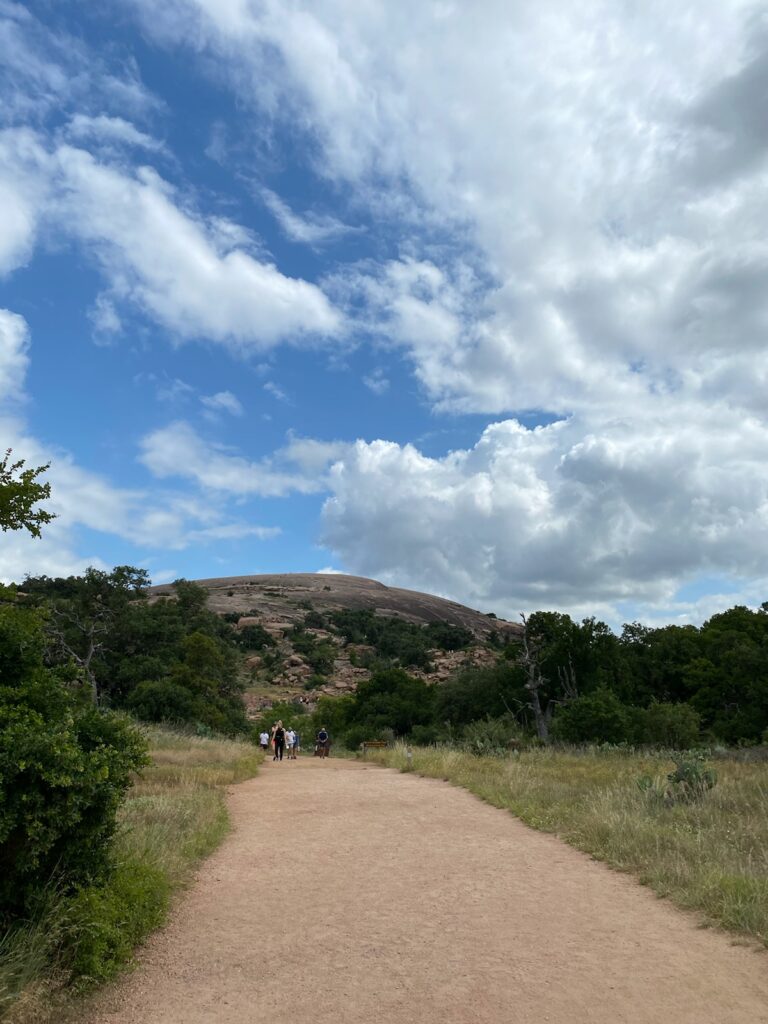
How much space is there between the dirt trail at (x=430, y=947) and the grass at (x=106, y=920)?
8.0 inches

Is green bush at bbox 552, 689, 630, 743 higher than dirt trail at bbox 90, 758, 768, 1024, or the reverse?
green bush at bbox 552, 689, 630, 743

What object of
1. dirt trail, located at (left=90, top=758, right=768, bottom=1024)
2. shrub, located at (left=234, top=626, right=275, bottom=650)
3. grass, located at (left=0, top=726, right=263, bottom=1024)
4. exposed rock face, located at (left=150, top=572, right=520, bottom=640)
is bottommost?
dirt trail, located at (left=90, top=758, right=768, bottom=1024)

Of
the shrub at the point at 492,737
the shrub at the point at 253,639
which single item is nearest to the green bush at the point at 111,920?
the shrub at the point at 492,737

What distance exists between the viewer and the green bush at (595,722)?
26.4m

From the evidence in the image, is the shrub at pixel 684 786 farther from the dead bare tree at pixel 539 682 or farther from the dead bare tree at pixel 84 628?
the dead bare tree at pixel 84 628

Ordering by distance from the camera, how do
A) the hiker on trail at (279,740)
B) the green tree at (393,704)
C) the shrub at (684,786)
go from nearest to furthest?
the shrub at (684,786), the hiker on trail at (279,740), the green tree at (393,704)

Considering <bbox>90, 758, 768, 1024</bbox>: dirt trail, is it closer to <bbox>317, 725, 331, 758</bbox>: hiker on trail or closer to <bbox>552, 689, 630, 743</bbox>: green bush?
<bbox>552, 689, 630, 743</bbox>: green bush

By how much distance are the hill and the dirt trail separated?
47.2 metres

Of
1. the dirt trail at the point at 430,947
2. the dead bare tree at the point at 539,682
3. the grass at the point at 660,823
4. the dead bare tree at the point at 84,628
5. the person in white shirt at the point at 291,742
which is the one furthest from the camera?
the dead bare tree at the point at 84,628

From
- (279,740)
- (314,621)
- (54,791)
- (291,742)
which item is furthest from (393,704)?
(314,621)

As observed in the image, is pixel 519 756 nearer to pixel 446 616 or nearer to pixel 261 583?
pixel 446 616

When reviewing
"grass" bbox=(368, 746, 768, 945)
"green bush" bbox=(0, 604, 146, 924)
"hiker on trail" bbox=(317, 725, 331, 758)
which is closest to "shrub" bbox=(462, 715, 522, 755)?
"hiker on trail" bbox=(317, 725, 331, 758)

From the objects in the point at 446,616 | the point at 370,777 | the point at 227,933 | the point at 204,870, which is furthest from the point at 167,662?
→ the point at 446,616

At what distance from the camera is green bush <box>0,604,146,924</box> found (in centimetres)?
416
